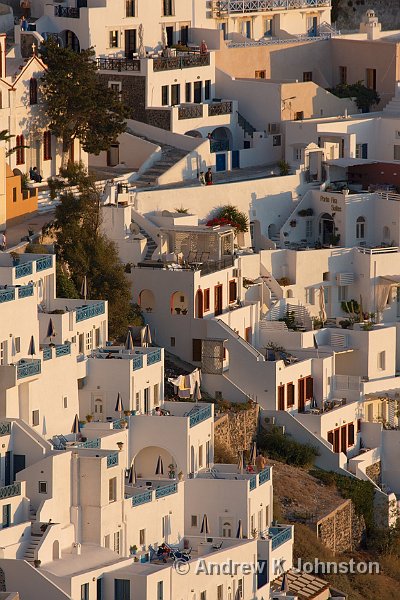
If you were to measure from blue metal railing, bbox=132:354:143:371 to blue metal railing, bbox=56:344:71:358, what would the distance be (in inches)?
99.3

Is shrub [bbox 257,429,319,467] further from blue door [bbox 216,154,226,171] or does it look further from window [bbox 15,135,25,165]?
blue door [bbox 216,154,226,171]

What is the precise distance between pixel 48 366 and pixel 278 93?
27.8 metres

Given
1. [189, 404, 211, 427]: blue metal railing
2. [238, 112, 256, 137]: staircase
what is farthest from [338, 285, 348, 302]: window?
[189, 404, 211, 427]: blue metal railing

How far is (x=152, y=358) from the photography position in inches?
3273

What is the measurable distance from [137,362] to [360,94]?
28.3m

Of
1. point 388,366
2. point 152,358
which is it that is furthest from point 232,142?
point 152,358

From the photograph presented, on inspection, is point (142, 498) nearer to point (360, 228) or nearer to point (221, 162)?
point (360, 228)

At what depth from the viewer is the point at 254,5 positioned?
111 metres

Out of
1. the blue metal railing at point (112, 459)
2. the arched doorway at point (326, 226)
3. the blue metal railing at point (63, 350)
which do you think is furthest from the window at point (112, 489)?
the arched doorway at point (326, 226)

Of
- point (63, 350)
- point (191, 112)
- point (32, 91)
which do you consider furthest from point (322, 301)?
point (63, 350)

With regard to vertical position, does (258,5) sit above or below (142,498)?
above

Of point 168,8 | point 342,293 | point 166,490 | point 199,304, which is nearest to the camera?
point 166,490

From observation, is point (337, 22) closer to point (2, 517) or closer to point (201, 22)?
point (201, 22)

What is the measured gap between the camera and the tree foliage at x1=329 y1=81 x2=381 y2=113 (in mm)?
107875
